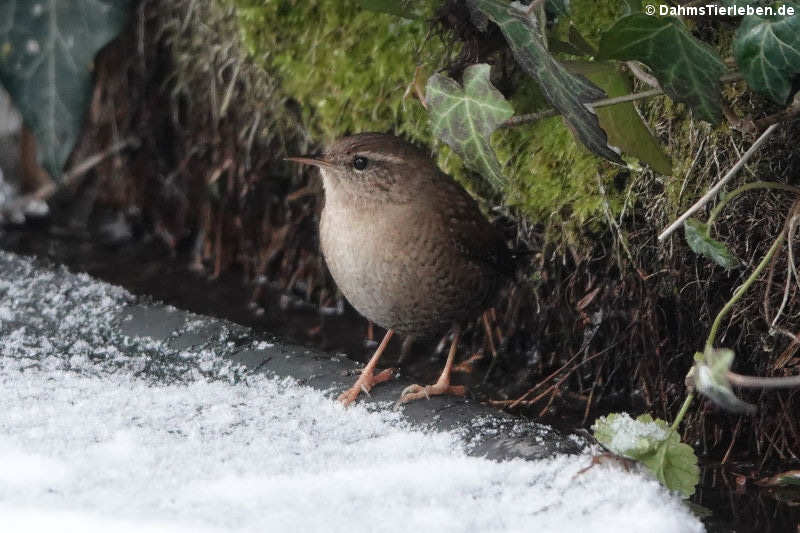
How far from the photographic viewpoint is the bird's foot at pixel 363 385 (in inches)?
106

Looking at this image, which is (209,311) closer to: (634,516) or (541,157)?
(541,157)

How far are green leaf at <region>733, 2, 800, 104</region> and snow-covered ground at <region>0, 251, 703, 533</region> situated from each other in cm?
89

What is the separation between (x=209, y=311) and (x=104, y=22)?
1.56 m

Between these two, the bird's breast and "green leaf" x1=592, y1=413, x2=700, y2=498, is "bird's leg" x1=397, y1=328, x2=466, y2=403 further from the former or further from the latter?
"green leaf" x1=592, y1=413, x2=700, y2=498

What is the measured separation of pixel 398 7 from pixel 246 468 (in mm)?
1531

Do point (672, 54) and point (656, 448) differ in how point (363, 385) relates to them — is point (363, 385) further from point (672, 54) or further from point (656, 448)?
point (672, 54)

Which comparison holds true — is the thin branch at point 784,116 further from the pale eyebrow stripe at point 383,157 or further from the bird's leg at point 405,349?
the bird's leg at point 405,349

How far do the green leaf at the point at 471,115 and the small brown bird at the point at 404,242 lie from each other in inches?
18.5

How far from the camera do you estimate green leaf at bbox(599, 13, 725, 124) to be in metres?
2.33

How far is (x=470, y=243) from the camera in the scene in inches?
121

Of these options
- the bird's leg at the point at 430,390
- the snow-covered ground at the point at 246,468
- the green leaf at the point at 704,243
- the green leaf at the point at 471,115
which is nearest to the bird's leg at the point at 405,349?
the bird's leg at the point at 430,390

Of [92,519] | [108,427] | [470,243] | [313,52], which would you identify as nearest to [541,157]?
[470,243]

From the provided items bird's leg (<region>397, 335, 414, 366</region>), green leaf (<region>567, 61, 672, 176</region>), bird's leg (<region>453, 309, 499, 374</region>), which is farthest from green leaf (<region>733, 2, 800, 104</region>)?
bird's leg (<region>397, 335, 414, 366</region>)

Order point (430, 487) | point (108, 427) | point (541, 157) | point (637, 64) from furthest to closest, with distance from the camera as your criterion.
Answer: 1. point (541, 157)
2. point (637, 64)
3. point (108, 427)
4. point (430, 487)
